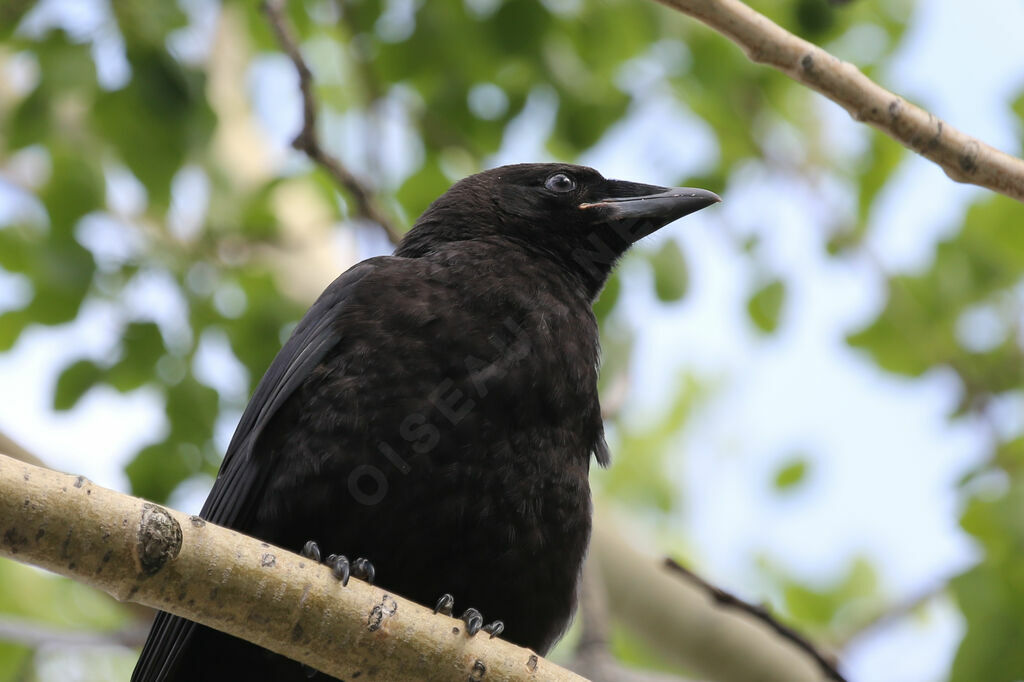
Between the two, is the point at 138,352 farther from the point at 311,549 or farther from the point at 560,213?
the point at 311,549

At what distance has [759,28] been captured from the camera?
8.48ft

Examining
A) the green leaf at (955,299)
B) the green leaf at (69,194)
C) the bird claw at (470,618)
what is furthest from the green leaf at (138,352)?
the green leaf at (955,299)

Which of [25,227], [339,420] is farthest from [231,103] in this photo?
[339,420]

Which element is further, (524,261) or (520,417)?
(524,261)

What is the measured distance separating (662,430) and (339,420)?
257 inches

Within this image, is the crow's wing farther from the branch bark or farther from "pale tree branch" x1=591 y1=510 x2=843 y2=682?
"pale tree branch" x1=591 y1=510 x2=843 y2=682

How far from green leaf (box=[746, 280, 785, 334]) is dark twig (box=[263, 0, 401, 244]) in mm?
1654

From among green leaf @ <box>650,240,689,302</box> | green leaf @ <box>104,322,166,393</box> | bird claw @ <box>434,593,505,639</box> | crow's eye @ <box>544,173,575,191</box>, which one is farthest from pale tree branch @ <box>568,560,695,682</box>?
green leaf @ <box>104,322,166,393</box>

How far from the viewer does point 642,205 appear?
146 inches

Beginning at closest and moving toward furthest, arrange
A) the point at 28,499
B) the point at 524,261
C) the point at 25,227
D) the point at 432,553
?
1. the point at 28,499
2. the point at 432,553
3. the point at 524,261
4. the point at 25,227

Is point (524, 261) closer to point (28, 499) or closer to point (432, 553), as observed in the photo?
point (432, 553)

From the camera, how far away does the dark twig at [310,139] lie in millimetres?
3357

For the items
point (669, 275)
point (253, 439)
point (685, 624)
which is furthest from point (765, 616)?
point (685, 624)

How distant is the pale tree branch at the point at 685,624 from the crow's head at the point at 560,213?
4.77 feet
